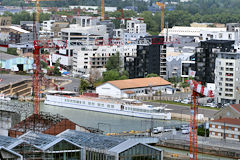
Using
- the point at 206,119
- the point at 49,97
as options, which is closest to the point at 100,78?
the point at 49,97

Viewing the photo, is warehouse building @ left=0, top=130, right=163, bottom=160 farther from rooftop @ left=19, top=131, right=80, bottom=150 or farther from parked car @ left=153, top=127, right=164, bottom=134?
parked car @ left=153, top=127, right=164, bottom=134

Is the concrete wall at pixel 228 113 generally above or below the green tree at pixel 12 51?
below

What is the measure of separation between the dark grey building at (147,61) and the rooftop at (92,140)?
10.3 meters

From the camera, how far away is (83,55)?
917 inches

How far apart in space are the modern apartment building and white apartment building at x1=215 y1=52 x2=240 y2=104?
362 centimetres

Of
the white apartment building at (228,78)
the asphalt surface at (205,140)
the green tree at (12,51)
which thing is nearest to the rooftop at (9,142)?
the asphalt surface at (205,140)

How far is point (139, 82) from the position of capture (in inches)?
766

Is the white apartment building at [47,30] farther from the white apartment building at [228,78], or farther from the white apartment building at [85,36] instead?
the white apartment building at [228,78]

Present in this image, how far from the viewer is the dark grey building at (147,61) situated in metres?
21.5

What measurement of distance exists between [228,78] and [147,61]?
4.25m

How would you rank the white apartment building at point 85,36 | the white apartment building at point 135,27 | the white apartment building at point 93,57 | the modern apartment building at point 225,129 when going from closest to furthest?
the modern apartment building at point 225,129
the white apartment building at point 93,57
the white apartment building at point 85,36
the white apartment building at point 135,27

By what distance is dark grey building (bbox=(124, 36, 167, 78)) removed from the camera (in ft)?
70.5

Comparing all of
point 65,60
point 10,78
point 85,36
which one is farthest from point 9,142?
point 85,36

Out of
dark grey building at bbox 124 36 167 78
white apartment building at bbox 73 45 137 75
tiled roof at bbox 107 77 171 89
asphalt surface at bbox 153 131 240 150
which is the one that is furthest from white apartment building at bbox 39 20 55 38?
asphalt surface at bbox 153 131 240 150
